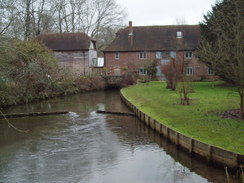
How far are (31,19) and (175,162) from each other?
48.7 metres

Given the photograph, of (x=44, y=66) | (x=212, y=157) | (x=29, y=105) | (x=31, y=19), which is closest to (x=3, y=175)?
(x=212, y=157)

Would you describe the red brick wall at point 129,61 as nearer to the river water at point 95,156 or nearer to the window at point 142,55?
the window at point 142,55

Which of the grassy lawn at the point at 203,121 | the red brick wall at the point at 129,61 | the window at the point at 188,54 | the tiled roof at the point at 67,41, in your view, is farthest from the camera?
the tiled roof at the point at 67,41

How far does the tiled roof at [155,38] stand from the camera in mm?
49169

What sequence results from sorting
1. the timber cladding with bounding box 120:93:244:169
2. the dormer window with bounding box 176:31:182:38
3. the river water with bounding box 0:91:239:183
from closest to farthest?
the timber cladding with bounding box 120:93:244:169, the river water with bounding box 0:91:239:183, the dormer window with bounding box 176:31:182:38

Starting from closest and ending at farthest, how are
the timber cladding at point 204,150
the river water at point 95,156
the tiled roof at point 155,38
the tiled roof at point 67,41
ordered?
the timber cladding at point 204,150 < the river water at point 95,156 < the tiled roof at point 155,38 < the tiled roof at point 67,41

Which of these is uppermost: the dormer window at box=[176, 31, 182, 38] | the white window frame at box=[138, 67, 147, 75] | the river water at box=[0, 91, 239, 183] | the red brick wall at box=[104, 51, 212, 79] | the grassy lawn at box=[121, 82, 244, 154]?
the dormer window at box=[176, 31, 182, 38]

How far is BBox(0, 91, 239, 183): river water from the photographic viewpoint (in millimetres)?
10891

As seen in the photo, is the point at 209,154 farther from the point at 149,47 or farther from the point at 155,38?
the point at 155,38

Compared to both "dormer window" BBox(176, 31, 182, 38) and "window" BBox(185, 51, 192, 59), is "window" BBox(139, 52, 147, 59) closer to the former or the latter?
"dormer window" BBox(176, 31, 182, 38)

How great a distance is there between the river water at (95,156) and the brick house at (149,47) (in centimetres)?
3042

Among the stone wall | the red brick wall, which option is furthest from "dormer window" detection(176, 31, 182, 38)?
the stone wall

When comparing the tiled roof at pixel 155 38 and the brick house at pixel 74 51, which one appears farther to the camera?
the brick house at pixel 74 51

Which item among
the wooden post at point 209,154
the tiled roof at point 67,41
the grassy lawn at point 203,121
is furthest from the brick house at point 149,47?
the wooden post at point 209,154
